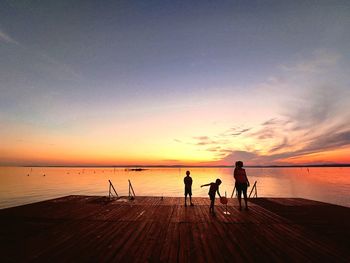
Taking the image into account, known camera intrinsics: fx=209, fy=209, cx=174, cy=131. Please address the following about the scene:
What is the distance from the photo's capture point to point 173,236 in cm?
795

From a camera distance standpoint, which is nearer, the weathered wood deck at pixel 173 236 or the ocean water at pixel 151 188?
the weathered wood deck at pixel 173 236

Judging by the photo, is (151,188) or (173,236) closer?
(173,236)

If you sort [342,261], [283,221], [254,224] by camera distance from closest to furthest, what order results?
[342,261] → [254,224] → [283,221]

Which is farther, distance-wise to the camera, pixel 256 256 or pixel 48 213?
pixel 48 213

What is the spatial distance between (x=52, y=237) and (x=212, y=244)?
5.97 m

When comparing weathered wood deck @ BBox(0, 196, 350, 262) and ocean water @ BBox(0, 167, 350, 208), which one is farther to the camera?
ocean water @ BBox(0, 167, 350, 208)

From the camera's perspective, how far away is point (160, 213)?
1190 cm

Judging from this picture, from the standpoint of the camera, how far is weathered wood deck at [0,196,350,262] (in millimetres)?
6246

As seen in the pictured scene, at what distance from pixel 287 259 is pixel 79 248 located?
6.41 metres

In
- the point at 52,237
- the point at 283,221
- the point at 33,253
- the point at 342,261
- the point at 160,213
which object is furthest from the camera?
the point at 160,213

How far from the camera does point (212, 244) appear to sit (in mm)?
7145

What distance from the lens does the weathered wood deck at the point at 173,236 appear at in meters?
6.25

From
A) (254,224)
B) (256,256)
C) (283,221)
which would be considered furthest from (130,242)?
(283,221)

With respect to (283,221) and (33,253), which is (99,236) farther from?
(283,221)
